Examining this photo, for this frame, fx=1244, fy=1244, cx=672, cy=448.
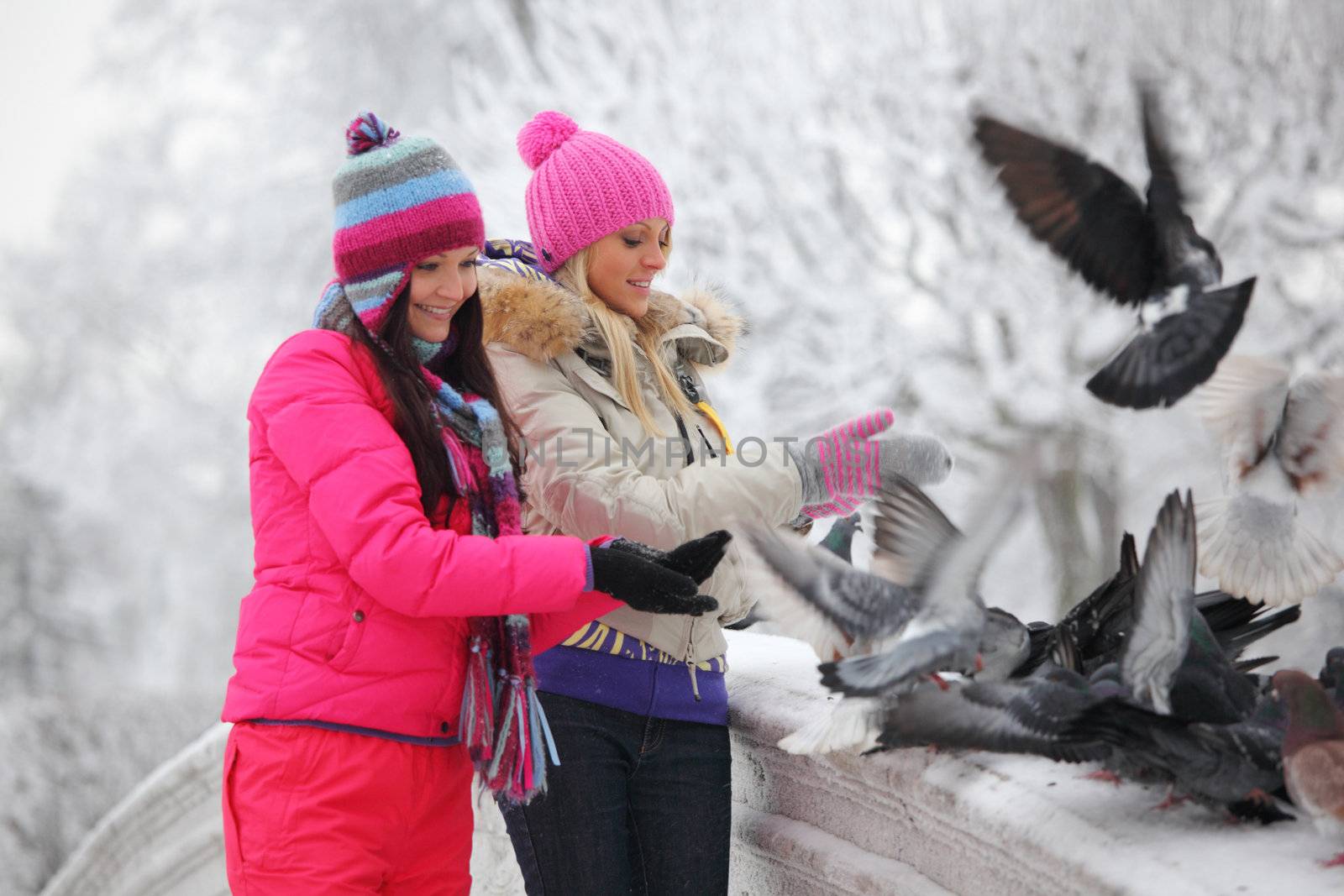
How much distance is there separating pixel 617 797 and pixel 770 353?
22.8ft

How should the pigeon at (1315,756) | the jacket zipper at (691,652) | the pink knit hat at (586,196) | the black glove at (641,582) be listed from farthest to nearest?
the pink knit hat at (586,196) < the jacket zipper at (691,652) < the black glove at (641,582) < the pigeon at (1315,756)

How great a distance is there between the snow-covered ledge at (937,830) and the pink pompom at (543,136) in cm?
103

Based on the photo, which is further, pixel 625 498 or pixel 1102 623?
pixel 625 498

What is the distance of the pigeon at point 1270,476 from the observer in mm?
1577

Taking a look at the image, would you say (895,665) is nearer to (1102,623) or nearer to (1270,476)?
(1102,623)

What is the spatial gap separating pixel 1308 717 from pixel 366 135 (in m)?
1.42

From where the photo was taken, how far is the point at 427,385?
1.79m

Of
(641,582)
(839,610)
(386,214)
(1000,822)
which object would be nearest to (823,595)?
(839,610)

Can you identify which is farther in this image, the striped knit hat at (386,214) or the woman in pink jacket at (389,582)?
the striped knit hat at (386,214)

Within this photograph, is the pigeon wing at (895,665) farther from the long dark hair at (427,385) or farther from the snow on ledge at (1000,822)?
the long dark hair at (427,385)

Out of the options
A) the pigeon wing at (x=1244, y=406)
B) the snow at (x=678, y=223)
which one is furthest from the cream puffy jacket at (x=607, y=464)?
the snow at (x=678, y=223)

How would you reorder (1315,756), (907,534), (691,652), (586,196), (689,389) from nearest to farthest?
(1315,756) → (907,534) → (691,652) → (586,196) → (689,389)

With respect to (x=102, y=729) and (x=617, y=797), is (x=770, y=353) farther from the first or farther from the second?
(x=617, y=797)

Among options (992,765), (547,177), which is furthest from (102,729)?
(992,765)
